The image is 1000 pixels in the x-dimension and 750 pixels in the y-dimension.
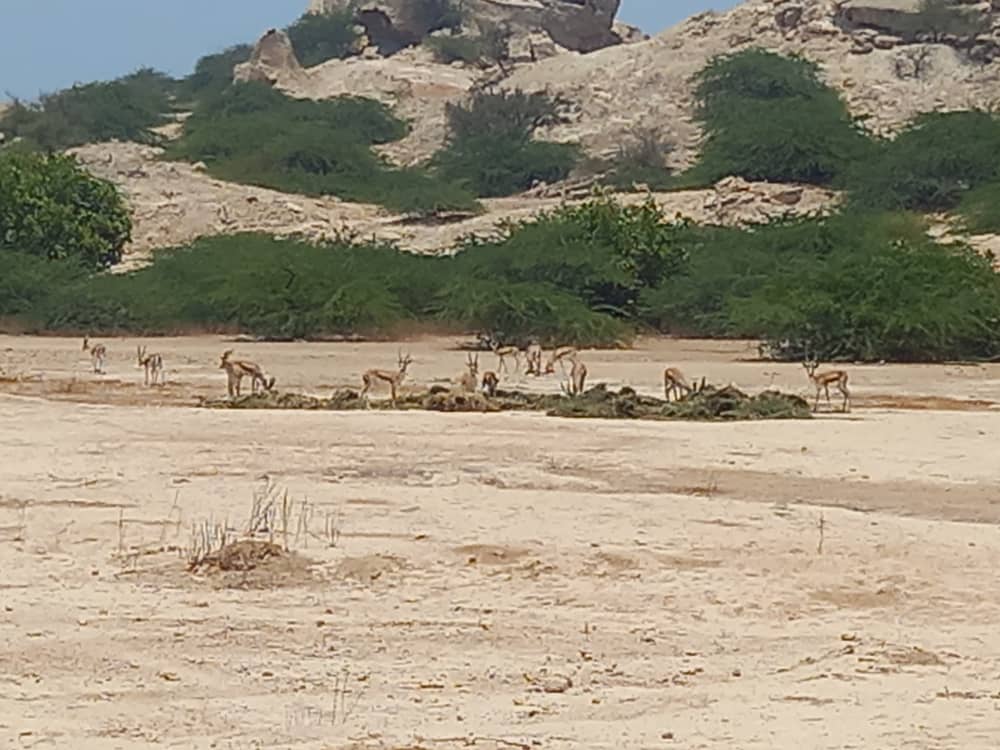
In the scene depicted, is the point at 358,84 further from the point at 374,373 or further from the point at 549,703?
the point at 549,703

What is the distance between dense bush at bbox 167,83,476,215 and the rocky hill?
3.02ft

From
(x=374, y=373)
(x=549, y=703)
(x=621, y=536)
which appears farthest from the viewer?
(x=374, y=373)

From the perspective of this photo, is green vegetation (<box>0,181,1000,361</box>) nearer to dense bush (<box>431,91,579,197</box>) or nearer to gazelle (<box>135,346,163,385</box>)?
gazelle (<box>135,346,163,385</box>)

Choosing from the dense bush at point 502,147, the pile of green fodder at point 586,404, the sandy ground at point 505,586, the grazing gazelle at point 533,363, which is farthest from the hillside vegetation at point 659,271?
the sandy ground at point 505,586

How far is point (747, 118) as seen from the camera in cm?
5631

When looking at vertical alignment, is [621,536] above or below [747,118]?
below

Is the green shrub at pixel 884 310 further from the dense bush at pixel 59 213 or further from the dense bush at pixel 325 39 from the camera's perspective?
the dense bush at pixel 325 39

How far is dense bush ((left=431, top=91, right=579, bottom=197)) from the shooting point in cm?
6219

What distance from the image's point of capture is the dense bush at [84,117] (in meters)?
69.2

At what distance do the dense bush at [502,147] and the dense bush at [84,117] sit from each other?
11543 mm

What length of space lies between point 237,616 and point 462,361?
20.3 meters

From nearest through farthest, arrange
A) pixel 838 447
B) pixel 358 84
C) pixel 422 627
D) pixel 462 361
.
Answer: pixel 422 627
pixel 838 447
pixel 462 361
pixel 358 84

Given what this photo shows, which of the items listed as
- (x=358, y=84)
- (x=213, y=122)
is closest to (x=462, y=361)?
(x=213, y=122)

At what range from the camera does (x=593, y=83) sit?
7219 cm
